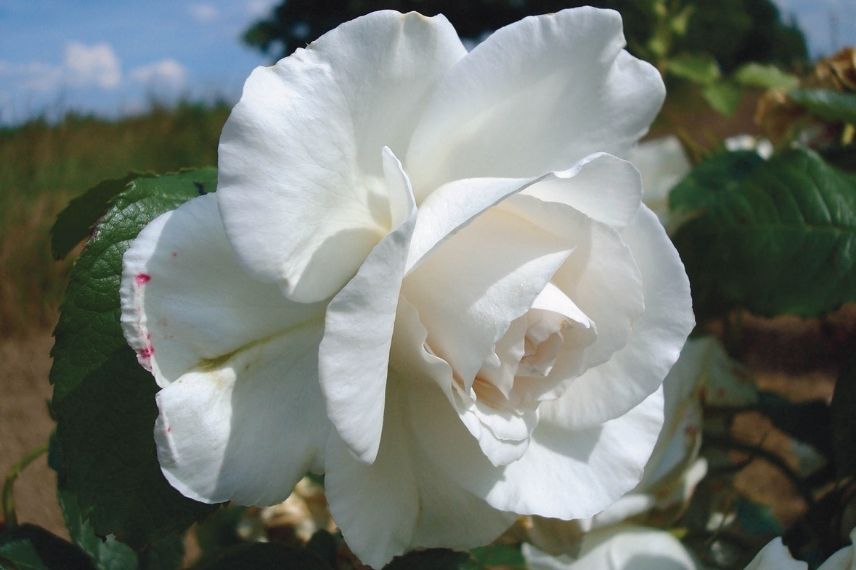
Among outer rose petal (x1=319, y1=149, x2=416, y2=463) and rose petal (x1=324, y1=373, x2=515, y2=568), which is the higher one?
outer rose petal (x1=319, y1=149, x2=416, y2=463)

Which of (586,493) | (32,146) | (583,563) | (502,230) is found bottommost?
(32,146)

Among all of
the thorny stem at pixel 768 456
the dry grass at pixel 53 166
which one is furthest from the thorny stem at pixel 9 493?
the dry grass at pixel 53 166

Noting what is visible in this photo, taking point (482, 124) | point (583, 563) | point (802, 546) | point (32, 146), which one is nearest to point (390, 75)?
point (482, 124)

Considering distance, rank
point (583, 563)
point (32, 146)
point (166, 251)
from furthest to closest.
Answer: point (32, 146) → point (583, 563) → point (166, 251)

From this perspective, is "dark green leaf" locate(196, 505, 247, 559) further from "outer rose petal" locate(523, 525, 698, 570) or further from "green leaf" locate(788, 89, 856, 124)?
"green leaf" locate(788, 89, 856, 124)

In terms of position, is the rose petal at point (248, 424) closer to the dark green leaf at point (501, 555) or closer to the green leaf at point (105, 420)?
the green leaf at point (105, 420)

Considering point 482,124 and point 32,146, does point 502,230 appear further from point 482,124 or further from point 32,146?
point 32,146

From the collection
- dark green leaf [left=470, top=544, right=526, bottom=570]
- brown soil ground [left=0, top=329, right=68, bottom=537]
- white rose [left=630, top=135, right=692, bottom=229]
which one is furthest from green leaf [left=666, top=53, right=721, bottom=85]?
brown soil ground [left=0, top=329, right=68, bottom=537]
